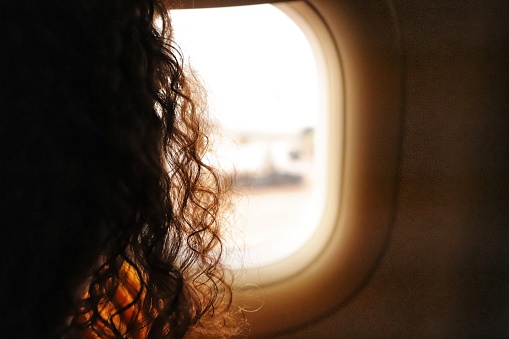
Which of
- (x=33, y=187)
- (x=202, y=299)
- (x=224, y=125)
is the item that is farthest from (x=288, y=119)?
(x=33, y=187)

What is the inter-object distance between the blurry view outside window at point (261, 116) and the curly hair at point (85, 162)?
247mm

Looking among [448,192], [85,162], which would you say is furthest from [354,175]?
[85,162]

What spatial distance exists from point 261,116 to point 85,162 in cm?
55

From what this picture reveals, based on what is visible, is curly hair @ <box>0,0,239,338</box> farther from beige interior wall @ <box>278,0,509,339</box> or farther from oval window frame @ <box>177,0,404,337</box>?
beige interior wall @ <box>278,0,509,339</box>

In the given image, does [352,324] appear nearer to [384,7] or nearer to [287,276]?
[287,276]

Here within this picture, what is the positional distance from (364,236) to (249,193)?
284 millimetres

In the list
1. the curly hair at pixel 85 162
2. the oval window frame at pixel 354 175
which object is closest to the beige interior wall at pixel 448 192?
the oval window frame at pixel 354 175

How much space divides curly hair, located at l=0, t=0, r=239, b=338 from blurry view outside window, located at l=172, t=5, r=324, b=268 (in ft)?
0.81

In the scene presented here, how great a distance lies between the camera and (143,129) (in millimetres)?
814

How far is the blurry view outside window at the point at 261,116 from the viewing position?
119 centimetres

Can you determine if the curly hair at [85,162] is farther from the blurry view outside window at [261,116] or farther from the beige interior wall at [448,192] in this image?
the beige interior wall at [448,192]

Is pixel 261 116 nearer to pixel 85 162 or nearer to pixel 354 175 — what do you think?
pixel 354 175

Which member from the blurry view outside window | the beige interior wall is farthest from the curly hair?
the beige interior wall

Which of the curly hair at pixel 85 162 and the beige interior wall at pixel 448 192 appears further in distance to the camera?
the beige interior wall at pixel 448 192
